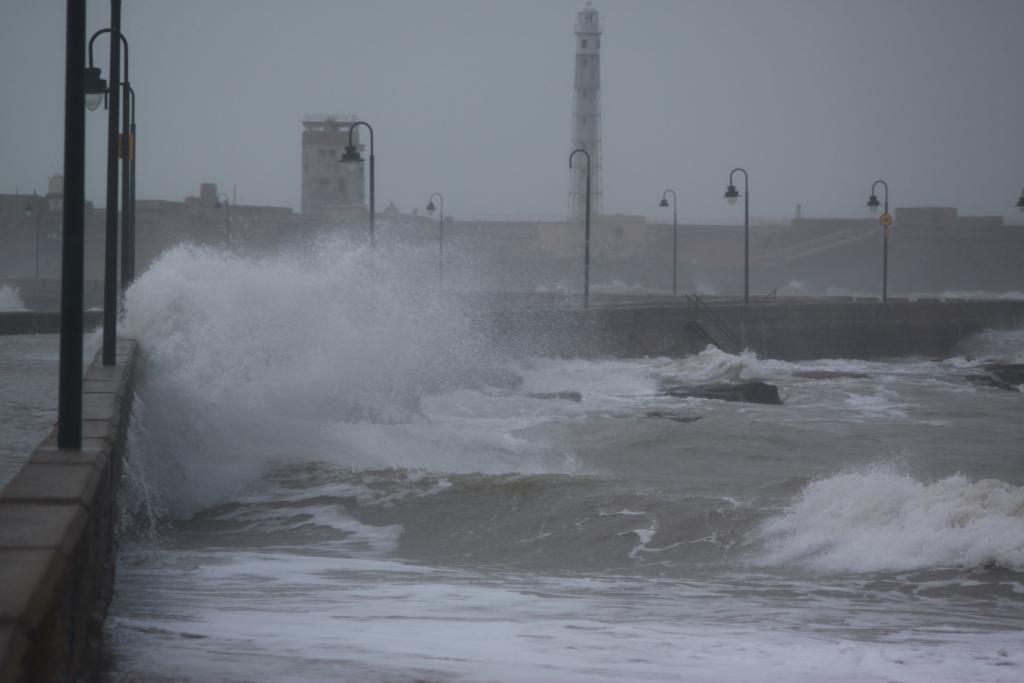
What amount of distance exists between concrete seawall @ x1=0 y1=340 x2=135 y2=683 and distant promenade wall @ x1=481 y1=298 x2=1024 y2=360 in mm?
22337

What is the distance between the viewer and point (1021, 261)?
79.0 m

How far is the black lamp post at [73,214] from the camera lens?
5441 millimetres

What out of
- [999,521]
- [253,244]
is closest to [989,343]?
[253,244]

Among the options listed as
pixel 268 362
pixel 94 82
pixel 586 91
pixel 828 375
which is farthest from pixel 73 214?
pixel 586 91

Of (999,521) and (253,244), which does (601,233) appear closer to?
(253,244)

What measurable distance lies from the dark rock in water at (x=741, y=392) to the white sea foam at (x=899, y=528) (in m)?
14.5

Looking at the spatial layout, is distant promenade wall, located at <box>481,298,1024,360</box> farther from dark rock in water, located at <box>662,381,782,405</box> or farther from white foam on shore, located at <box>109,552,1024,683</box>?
white foam on shore, located at <box>109,552,1024,683</box>

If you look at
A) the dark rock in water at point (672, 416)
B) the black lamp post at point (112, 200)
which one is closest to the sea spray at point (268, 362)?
the black lamp post at point (112, 200)

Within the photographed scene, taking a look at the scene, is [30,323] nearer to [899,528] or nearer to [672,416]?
[672,416]

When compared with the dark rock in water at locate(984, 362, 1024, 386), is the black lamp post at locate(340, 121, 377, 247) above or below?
above

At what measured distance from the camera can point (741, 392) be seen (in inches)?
944

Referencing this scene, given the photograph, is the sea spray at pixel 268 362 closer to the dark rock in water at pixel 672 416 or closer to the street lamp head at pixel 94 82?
the street lamp head at pixel 94 82

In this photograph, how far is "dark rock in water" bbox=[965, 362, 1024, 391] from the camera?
2917 cm

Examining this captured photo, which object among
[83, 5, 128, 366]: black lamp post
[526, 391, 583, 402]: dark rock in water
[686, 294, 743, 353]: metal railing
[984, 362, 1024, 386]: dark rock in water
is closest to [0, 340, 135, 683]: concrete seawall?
[83, 5, 128, 366]: black lamp post
